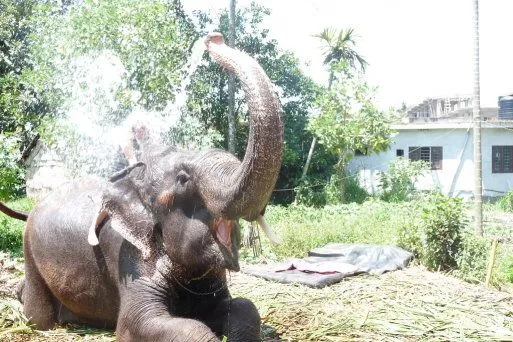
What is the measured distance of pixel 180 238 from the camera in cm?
353

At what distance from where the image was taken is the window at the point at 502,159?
24.2m

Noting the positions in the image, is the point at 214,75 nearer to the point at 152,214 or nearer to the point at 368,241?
the point at 368,241

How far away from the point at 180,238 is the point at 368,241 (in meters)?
8.35

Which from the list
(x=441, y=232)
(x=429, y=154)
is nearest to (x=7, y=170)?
(x=441, y=232)

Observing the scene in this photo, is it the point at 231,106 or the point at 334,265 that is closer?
the point at 334,265

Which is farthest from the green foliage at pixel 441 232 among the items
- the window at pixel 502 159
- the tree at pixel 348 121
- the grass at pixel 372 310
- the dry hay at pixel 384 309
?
the window at pixel 502 159

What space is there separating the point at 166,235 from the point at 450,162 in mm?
21480

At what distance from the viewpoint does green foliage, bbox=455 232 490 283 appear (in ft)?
27.3

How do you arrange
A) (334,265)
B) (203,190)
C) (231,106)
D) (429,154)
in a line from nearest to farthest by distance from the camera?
(203,190)
(334,265)
(231,106)
(429,154)

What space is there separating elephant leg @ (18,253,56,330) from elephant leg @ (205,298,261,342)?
1.58 m

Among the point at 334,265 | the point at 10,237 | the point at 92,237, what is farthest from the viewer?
the point at 10,237

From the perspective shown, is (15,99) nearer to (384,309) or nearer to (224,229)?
(384,309)

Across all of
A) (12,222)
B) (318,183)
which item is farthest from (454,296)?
(318,183)

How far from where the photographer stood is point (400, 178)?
21.3 metres
